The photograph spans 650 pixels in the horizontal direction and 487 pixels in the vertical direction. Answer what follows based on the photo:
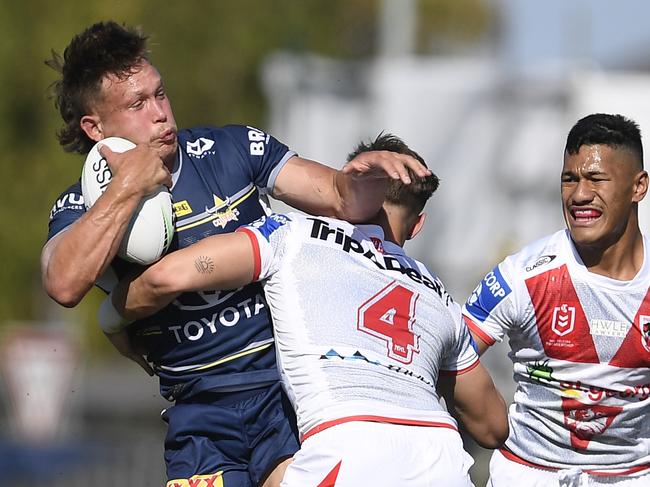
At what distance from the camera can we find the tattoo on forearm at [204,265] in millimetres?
4633

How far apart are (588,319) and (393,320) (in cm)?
144

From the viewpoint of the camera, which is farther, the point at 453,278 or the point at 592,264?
the point at 453,278

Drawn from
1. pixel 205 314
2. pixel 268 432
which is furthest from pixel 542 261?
pixel 205 314

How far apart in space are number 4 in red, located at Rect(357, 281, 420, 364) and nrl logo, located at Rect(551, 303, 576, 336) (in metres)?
1.26

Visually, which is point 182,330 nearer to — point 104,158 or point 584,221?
point 104,158

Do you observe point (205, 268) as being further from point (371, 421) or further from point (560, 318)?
point (560, 318)

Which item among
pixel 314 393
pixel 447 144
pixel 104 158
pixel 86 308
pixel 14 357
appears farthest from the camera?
pixel 86 308

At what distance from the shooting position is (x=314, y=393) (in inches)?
183

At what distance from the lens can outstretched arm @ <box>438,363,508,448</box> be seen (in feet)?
17.1

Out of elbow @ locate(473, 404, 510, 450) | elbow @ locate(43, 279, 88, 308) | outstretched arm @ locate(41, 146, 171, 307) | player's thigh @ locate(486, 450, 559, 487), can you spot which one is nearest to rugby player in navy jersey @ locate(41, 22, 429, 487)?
outstretched arm @ locate(41, 146, 171, 307)

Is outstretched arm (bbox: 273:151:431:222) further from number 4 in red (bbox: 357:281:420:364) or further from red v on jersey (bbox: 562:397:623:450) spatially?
red v on jersey (bbox: 562:397:623:450)

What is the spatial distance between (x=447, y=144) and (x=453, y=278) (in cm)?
162

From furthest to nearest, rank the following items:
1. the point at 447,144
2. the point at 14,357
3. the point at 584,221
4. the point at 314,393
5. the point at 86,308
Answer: the point at 86,308, the point at 14,357, the point at 447,144, the point at 584,221, the point at 314,393

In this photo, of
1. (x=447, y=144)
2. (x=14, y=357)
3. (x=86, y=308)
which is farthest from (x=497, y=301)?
(x=86, y=308)
